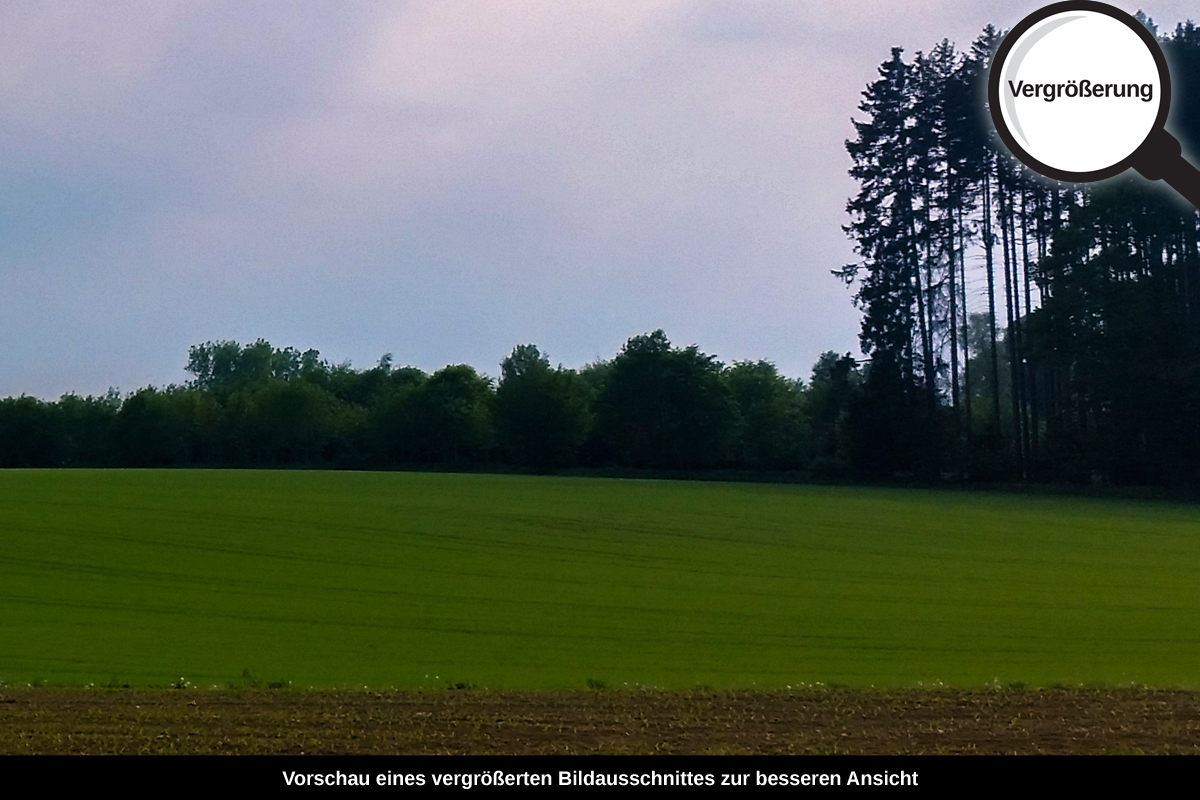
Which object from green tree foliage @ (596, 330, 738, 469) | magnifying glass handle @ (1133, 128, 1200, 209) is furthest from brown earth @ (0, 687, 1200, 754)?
green tree foliage @ (596, 330, 738, 469)

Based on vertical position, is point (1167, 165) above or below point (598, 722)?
above

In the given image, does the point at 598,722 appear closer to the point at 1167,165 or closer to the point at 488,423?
the point at 1167,165

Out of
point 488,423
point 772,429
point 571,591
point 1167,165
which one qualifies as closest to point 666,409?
point 772,429

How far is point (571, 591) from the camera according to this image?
941 inches

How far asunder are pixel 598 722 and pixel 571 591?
46.4ft

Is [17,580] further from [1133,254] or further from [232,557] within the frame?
[1133,254]

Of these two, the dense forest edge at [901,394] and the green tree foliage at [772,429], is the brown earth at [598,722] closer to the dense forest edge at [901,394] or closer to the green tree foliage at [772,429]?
the dense forest edge at [901,394]

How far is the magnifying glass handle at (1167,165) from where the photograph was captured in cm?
336

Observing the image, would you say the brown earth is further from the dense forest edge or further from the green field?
the dense forest edge

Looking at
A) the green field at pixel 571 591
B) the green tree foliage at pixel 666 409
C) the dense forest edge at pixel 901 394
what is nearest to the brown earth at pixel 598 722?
the green field at pixel 571 591

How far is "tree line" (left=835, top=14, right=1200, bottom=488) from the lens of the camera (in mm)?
55906

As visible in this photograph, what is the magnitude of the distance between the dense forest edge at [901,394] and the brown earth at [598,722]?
3835 cm

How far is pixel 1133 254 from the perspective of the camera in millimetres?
56250
